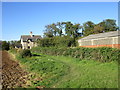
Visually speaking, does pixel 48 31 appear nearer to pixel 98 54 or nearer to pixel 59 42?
pixel 59 42

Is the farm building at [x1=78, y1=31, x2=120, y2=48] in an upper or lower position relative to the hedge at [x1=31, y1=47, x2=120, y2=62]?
upper

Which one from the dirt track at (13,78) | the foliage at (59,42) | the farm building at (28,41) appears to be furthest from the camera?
the farm building at (28,41)

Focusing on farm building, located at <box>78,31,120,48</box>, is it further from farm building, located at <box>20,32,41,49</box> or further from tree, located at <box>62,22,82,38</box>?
farm building, located at <box>20,32,41,49</box>

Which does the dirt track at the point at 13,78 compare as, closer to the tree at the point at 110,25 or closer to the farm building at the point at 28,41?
the farm building at the point at 28,41

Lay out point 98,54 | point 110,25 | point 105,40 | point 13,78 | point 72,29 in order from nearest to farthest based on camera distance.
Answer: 1. point 13,78
2. point 98,54
3. point 105,40
4. point 110,25
5. point 72,29

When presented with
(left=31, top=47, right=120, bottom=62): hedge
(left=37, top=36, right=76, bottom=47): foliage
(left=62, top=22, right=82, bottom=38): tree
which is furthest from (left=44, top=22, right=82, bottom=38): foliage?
(left=31, top=47, right=120, bottom=62): hedge

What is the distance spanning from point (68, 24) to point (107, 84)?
7716 cm

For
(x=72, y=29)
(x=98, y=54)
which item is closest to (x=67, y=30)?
(x=72, y=29)

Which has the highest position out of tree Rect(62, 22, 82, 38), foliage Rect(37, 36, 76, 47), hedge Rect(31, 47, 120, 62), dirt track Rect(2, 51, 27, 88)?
tree Rect(62, 22, 82, 38)

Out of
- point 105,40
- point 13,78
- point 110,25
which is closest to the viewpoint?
point 13,78

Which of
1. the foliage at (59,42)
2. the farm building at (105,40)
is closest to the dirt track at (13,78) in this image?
the farm building at (105,40)

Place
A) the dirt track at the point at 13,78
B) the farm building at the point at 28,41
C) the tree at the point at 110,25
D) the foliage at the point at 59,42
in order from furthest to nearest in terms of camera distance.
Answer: the farm building at the point at 28,41
the tree at the point at 110,25
the foliage at the point at 59,42
the dirt track at the point at 13,78

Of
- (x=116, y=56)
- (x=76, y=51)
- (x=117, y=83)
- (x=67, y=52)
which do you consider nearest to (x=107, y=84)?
(x=117, y=83)

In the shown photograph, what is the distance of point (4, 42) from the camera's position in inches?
2613
